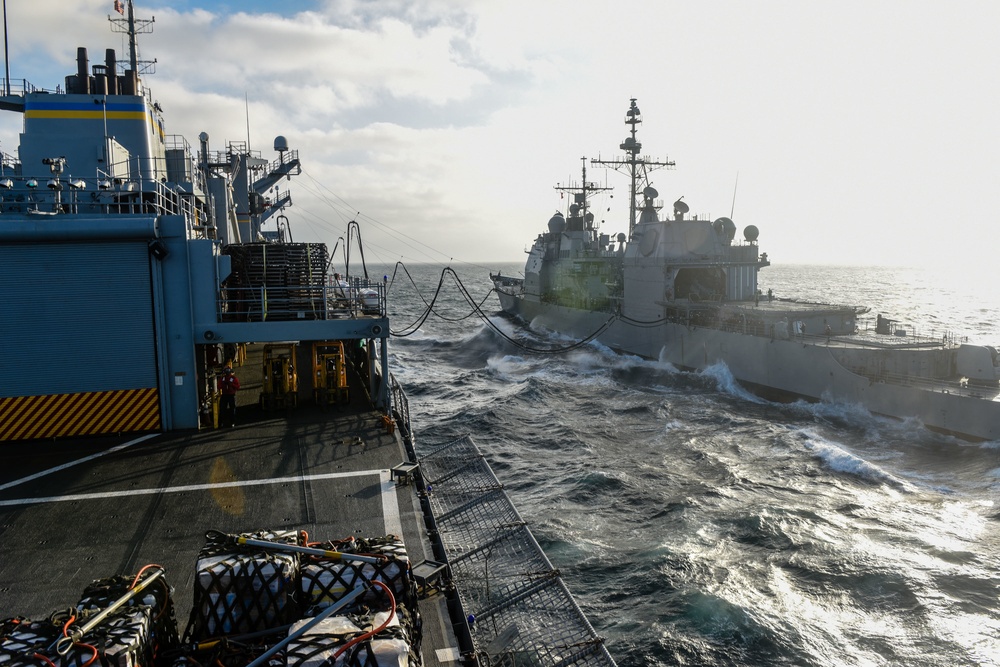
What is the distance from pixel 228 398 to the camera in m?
13.3

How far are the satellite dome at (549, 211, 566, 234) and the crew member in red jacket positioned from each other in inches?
1378

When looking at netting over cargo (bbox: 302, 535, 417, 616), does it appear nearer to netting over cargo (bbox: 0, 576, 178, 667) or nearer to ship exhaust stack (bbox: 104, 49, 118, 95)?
netting over cargo (bbox: 0, 576, 178, 667)

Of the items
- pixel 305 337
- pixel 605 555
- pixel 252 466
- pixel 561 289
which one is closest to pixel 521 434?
pixel 605 555

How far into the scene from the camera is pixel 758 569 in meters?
12.1

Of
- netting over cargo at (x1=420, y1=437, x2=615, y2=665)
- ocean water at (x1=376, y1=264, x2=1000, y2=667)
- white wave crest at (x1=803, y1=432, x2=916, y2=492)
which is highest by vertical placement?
netting over cargo at (x1=420, y1=437, x2=615, y2=665)

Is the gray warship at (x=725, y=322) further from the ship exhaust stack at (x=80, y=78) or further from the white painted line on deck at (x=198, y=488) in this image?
the ship exhaust stack at (x=80, y=78)

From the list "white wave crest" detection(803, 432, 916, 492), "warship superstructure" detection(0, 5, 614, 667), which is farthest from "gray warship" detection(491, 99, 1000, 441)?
"warship superstructure" detection(0, 5, 614, 667)

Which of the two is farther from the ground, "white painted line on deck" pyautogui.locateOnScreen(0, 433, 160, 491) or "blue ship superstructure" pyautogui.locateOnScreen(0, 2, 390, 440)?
"blue ship superstructure" pyautogui.locateOnScreen(0, 2, 390, 440)

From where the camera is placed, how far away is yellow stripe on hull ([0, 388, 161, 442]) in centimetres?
1188

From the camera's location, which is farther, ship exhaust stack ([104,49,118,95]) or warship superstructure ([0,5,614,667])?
ship exhaust stack ([104,49,118,95])

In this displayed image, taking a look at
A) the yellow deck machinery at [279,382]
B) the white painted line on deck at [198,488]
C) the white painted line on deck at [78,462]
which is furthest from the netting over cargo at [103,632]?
the yellow deck machinery at [279,382]

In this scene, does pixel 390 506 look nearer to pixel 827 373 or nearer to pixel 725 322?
pixel 827 373

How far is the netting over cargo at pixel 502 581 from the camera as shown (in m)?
6.53

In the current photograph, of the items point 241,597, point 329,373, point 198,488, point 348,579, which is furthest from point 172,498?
point 329,373
